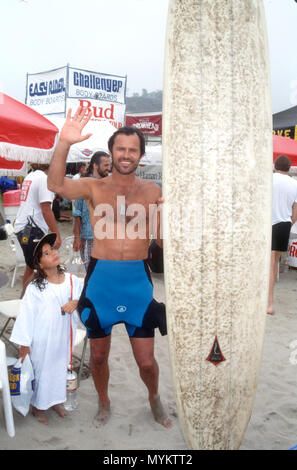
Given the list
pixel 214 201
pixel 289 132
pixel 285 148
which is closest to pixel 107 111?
pixel 289 132

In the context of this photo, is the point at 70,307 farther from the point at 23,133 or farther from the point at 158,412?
the point at 23,133

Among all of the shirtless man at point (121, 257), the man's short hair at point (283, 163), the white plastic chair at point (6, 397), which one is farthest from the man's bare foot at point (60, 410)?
the man's short hair at point (283, 163)

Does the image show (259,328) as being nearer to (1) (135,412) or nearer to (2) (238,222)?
(2) (238,222)

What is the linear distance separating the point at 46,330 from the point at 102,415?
0.68 metres

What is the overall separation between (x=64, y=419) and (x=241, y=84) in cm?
233

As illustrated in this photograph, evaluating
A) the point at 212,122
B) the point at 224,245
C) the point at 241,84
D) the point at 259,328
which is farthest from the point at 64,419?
the point at 241,84

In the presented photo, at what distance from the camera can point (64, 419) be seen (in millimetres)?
2467

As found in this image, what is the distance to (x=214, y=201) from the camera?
180 centimetres

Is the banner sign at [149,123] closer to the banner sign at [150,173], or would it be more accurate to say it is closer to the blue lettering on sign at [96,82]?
the blue lettering on sign at [96,82]

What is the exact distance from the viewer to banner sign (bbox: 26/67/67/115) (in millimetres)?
11203

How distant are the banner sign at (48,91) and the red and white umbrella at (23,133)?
8.53 m

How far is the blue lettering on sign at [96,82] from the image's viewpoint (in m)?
11.2

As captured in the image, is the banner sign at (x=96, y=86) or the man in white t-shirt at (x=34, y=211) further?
the banner sign at (x=96, y=86)
